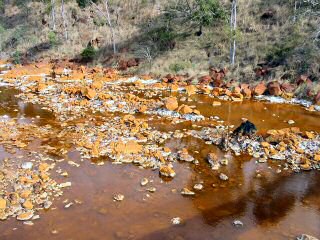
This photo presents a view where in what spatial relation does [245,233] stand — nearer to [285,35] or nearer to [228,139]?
[228,139]

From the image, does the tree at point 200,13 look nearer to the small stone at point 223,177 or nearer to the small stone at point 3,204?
the small stone at point 223,177

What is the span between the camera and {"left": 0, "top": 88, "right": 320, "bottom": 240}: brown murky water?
421 inches

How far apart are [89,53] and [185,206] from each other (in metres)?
28.6

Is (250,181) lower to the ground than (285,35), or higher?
lower

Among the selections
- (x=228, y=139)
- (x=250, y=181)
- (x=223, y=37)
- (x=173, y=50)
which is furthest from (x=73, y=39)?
(x=250, y=181)

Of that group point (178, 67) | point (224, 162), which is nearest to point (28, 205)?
point (224, 162)

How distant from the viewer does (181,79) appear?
98.4ft

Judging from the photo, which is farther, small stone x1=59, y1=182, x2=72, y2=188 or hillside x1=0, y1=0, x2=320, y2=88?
hillside x1=0, y1=0, x2=320, y2=88

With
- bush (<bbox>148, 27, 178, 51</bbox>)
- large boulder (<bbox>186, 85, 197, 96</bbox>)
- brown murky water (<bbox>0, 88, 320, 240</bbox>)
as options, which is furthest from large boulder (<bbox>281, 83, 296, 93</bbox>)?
bush (<bbox>148, 27, 178, 51</bbox>)

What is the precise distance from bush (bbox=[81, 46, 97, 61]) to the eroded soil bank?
1710 cm

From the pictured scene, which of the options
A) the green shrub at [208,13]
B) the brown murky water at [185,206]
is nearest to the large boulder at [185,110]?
the brown murky water at [185,206]

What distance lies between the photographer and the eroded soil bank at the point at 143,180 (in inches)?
431

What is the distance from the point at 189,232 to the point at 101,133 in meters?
8.26

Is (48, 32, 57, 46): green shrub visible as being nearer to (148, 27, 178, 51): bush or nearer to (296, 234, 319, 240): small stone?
(148, 27, 178, 51): bush
